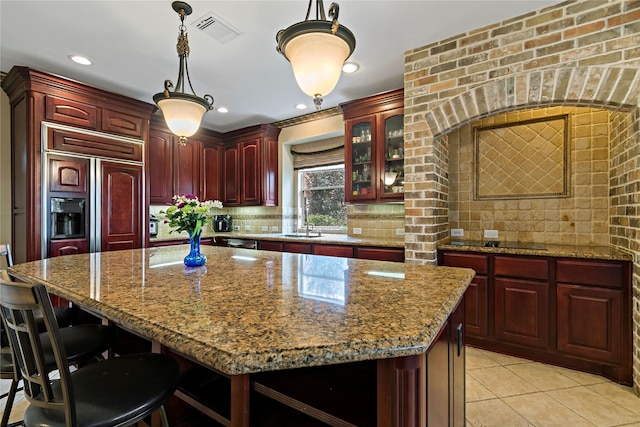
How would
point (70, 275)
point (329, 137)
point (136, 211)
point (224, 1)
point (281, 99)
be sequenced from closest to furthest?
point (70, 275)
point (224, 1)
point (136, 211)
point (281, 99)
point (329, 137)

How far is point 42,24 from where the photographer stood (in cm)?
225

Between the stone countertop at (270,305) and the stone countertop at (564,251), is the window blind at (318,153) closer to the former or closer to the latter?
the stone countertop at (564,251)


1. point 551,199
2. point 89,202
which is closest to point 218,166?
point 89,202

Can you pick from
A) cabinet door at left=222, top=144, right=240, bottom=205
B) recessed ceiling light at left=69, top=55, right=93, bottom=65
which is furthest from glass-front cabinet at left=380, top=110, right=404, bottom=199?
recessed ceiling light at left=69, top=55, right=93, bottom=65

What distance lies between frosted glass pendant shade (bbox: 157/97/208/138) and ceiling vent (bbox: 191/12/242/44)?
26.2 inches

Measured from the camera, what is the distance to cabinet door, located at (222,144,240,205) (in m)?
4.79

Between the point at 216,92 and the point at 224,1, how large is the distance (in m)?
1.60

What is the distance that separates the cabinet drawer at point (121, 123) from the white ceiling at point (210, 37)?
29 cm

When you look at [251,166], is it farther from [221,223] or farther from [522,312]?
[522,312]

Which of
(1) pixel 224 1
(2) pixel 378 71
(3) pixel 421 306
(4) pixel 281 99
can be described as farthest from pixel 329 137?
(3) pixel 421 306

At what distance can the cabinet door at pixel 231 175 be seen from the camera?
4793 mm

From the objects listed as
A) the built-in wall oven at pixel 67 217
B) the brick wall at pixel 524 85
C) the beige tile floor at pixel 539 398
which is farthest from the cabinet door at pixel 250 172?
the beige tile floor at pixel 539 398

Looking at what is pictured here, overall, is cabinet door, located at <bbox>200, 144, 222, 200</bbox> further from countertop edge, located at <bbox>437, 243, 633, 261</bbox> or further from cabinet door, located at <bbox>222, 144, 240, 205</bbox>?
countertop edge, located at <bbox>437, 243, 633, 261</bbox>

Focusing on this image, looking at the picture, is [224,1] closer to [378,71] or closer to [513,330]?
[378,71]
